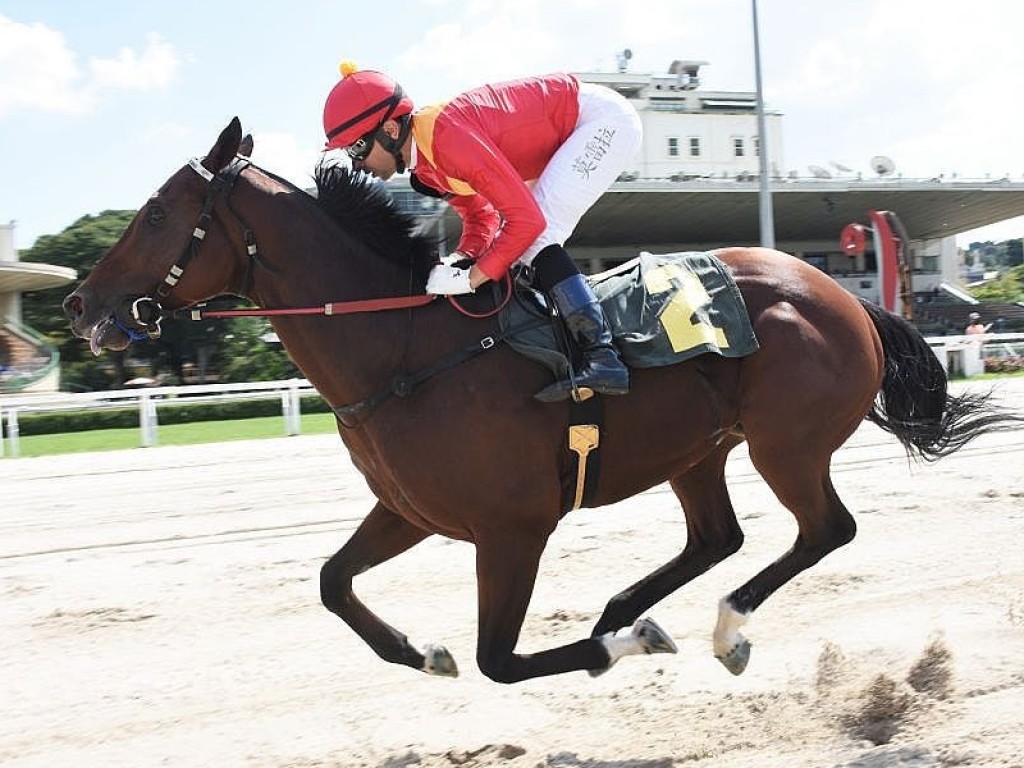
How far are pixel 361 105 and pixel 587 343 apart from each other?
3.47 ft

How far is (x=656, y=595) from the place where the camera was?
4031mm

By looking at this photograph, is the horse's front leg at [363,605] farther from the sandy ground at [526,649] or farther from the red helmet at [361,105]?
the red helmet at [361,105]

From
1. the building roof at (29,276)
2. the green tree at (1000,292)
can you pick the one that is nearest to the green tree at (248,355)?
the building roof at (29,276)

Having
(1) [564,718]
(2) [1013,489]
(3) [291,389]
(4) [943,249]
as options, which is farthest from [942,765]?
(4) [943,249]

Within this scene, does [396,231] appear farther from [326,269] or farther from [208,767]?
[208,767]

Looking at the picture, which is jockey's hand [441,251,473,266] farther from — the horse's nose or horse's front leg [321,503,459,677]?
the horse's nose

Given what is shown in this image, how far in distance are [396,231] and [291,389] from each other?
37.3 ft

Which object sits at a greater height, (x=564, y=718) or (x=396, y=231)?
(x=396, y=231)

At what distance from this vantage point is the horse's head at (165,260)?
3318 mm

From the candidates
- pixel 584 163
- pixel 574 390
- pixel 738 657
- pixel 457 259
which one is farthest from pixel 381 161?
pixel 738 657

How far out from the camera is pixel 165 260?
3.35 m

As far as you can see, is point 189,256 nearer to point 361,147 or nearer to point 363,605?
point 361,147

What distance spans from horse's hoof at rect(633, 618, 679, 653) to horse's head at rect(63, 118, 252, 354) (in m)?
1.82

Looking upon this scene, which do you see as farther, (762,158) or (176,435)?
(762,158)
